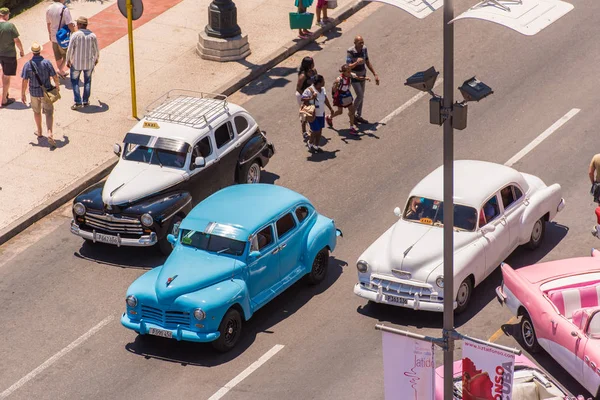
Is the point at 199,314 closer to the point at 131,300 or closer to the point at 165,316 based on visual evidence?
the point at 165,316

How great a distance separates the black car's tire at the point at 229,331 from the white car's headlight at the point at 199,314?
0.37 meters

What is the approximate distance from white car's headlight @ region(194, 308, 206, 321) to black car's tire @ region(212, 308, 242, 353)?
0.37 metres

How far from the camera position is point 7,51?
86.0ft

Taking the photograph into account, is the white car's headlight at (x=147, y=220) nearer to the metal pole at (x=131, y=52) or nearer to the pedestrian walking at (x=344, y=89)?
the metal pole at (x=131, y=52)

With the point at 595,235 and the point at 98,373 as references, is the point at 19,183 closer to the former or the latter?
the point at 98,373

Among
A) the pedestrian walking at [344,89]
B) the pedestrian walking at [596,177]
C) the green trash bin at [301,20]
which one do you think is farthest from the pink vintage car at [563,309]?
the green trash bin at [301,20]

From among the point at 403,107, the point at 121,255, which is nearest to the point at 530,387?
the point at 121,255

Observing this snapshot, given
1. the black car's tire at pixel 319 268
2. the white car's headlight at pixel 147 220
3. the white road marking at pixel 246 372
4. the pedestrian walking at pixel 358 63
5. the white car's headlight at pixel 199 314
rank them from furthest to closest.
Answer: the pedestrian walking at pixel 358 63 → the white car's headlight at pixel 147 220 → the black car's tire at pixel 319 268 → the white car's headlight at pixel 199 314 → the white road marking at pixel 246 372

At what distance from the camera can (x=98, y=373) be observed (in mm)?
18859

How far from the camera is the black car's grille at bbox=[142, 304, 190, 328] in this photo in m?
18.8

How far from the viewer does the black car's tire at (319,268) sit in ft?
67.6

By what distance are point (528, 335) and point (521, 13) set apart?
5887mm

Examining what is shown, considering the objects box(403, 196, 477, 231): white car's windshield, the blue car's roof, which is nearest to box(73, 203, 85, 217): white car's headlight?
the blue car's roof

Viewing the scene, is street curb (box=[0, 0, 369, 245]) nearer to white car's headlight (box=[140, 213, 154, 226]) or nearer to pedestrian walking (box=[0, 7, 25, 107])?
white car's headlight (box=[140, 213, 154, 226])
